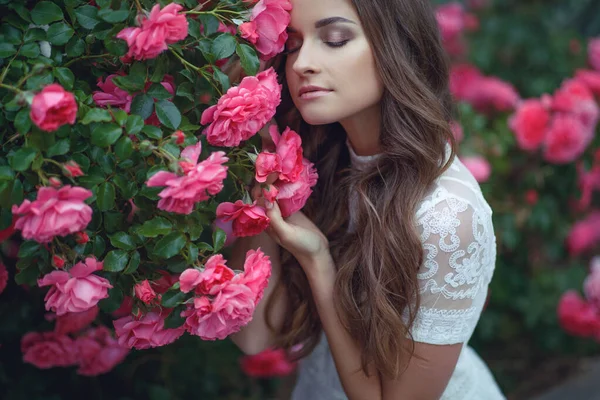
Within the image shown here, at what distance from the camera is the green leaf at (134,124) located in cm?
130

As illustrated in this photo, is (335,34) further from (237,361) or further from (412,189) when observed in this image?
(237,361)

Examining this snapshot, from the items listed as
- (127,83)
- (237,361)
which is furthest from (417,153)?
(237,361)

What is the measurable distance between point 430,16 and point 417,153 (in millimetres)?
382

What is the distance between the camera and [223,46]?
144 cm

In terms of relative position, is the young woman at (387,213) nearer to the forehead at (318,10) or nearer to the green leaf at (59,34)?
the forehead at (318,10)

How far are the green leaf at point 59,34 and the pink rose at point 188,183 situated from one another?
0.35 meters

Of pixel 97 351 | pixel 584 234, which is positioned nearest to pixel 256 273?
pixel 97 351

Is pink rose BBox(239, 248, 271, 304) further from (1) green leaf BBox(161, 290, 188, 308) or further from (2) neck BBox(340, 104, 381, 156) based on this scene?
(2) neck BBox(340, 104, 381, 156)

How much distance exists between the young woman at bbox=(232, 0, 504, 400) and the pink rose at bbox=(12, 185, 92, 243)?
551mm

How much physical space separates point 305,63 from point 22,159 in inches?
28.9

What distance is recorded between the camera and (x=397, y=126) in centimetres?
179

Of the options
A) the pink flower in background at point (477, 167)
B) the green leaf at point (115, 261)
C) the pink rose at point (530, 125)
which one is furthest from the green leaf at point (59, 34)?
the pink rose at point (530, 125)

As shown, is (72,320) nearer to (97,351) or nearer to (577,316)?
(97,351)

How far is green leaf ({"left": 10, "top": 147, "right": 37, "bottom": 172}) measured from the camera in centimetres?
124
